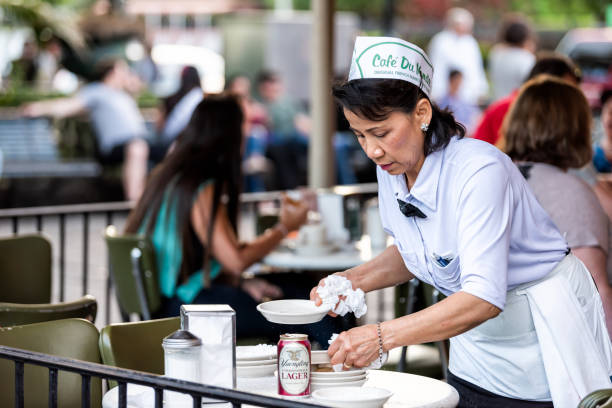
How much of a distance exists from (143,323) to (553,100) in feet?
5.89

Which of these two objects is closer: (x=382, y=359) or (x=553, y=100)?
(x=382, y=359)

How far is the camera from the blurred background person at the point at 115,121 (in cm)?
1279

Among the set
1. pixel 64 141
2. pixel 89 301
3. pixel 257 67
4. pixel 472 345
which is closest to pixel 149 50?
pixel 257 67

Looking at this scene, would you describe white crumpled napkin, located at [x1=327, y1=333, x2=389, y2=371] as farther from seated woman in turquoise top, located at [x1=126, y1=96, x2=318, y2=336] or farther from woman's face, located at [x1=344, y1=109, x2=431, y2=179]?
seated woman in turquoise top, located at [x1=126, y1=96, x2=318, y2=336]

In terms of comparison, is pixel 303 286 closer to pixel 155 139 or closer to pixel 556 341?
pixel 556 341

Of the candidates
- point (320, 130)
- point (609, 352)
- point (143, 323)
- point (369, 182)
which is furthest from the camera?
point (369, 182)

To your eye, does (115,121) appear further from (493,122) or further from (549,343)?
(549,343)

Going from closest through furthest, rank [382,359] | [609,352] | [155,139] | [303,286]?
[382,359]
[609,352]
[303,286]
[155,139]

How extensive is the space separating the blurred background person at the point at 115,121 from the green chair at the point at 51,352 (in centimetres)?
990

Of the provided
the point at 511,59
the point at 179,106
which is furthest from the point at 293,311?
the point at 179,106

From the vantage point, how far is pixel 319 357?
2.78 meters

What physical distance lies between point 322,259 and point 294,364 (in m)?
2.70

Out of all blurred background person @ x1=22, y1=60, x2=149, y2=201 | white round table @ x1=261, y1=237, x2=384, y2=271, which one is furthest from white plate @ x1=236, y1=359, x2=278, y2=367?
blurred background person @ x1=22, y1=60, x2=149, y2=201

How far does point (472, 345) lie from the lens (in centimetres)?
290
